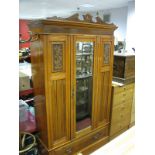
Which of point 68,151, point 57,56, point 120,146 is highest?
point 57,56

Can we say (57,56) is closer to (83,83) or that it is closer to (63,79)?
(63,79)

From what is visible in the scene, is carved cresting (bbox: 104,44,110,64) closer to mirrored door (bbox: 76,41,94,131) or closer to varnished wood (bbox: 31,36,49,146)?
mirrored door (bbox: 76,41,94,131)

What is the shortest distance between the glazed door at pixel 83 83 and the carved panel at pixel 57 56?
0.14m

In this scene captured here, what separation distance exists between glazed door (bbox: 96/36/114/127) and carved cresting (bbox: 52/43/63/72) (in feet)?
1.97

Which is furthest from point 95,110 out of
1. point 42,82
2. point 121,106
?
point 42,82

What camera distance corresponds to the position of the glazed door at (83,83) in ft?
6.37

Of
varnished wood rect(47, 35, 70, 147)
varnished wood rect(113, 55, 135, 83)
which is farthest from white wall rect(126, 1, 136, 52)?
varnished wood rect(47, 35, 70, 147)

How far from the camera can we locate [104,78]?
229 centimetres

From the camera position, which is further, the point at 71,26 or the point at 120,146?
the point at 120,146

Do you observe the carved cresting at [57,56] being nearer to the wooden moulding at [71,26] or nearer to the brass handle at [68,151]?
the wooden moulding at [71,26]

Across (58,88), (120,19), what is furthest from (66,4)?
(58,88)

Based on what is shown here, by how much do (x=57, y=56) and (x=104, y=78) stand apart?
0.84 m

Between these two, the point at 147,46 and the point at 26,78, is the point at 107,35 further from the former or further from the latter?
the point at 147,46

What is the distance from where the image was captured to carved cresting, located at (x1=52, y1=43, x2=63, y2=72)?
171 cm
